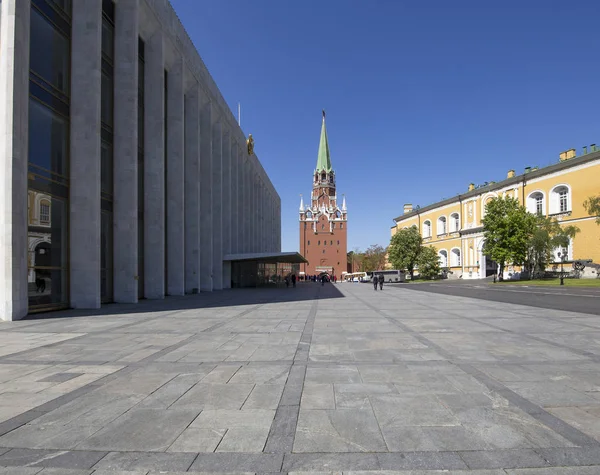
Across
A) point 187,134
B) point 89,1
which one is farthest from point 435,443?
point 187,134

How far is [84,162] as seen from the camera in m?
18.3

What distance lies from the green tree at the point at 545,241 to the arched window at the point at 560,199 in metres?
2.12

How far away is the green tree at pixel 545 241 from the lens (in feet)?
157

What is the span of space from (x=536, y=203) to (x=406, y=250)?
22.3 metres

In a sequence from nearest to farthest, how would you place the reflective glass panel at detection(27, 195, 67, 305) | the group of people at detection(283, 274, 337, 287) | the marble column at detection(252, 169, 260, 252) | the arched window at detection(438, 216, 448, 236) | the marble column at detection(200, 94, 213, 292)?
the reflective glass panel at detection(27, 195, 67, 305) < the marble column at detection(200, 94, 213, 292) < the group of people at detection(283, 274, 337, 287) < the marble column at detection(252, 169, 260, 252) < the arched window at detection(438, 216, 448, 236)

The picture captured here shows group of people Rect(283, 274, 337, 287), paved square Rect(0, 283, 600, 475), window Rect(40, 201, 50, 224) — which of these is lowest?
group of people Rect(283, 274, 337, 287)

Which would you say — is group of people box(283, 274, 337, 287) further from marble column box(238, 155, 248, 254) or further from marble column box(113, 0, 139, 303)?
marble column box(113, 0, 139, 303)

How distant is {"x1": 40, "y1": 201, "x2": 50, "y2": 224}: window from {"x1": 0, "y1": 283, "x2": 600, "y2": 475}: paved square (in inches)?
299

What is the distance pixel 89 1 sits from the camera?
60.9ft

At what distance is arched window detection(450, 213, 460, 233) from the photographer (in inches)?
3011

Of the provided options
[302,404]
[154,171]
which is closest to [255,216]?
[154,171]

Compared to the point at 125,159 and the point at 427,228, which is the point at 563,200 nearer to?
the point at 427,228

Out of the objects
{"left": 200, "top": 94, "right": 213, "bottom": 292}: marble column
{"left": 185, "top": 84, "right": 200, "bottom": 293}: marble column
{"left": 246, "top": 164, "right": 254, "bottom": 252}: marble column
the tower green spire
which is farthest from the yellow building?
{"left": 185, "top": 84, "right": 200, "bottom": 293}: marble column

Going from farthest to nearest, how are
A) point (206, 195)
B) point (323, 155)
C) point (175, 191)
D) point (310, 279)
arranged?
point (323, 155)
point (310, 279)
point (206, 195)
point (175, 191)
